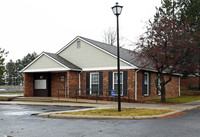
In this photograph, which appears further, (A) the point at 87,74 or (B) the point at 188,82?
(B) the point at 188,82

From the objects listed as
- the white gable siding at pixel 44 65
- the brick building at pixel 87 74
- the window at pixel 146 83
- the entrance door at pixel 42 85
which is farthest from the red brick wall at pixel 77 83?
the white gable siding at pixel 44 65

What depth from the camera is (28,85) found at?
26875 millimetres

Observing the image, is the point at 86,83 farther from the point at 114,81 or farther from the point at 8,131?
the point at 8,131

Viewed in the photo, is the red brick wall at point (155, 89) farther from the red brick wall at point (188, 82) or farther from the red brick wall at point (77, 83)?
the red brick wall at point (188, 82)

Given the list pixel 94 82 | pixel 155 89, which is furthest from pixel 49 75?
pixel 155 89

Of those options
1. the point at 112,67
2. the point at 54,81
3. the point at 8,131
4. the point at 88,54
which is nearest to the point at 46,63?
the point at 54,81

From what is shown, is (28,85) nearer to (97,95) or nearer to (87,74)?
(87,74)

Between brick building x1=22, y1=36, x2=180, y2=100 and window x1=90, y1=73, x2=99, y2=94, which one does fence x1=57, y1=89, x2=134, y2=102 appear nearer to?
brick building x1=22, y1=36, x2=180, y2=100

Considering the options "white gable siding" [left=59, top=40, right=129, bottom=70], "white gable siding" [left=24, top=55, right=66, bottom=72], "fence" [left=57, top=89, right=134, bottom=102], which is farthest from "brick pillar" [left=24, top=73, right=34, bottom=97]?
"white gable siding" [left=59, top=40, right=129, bottom=70]

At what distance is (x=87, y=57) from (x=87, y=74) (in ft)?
5.42

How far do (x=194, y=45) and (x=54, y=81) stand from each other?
45.7 ft

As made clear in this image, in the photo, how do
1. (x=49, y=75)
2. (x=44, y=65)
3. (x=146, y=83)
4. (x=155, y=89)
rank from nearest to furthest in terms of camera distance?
(x=146, y=83) < (x=44, y=65) < (x=155, y=89) < (x=49, y=75)

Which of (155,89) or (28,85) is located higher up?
(28,85)

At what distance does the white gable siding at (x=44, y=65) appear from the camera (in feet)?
81.2
